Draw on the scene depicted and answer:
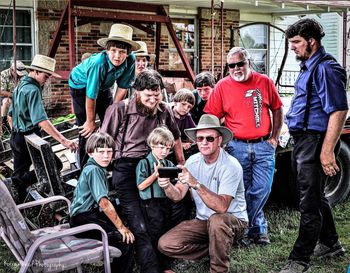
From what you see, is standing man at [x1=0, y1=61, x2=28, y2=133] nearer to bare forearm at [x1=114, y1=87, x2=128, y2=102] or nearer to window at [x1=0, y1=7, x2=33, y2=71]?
window at [x1=0, y1=7, x2=33, y2=71]

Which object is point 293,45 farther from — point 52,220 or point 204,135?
point 52,220

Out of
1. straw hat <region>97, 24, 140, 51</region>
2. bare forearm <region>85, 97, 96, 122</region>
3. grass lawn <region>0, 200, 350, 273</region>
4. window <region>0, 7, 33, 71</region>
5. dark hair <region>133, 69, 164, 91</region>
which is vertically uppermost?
window <region>0, 7, 33, 71</region>

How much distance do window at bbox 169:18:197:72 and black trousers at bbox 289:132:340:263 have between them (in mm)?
9198

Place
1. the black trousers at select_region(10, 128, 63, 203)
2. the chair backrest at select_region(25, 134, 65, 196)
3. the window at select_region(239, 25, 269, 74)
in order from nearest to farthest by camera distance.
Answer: the chair backrest at select_region(25, 134, 65, 196)
the black trousers at select_region(10, 128, 63, 203)
the window at select_region(239, 25, 269, 74)

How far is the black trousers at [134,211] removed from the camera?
4.28m

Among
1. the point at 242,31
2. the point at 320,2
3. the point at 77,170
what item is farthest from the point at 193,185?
the point at 242,31

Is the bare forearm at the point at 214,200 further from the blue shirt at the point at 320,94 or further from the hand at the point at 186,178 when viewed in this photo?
the blue shirt at the point at 320,94

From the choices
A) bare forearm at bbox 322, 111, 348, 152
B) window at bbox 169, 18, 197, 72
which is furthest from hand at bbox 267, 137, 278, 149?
window at bbox 169, 18, 197, 72

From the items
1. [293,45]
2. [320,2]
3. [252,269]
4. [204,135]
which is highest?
[320,2]

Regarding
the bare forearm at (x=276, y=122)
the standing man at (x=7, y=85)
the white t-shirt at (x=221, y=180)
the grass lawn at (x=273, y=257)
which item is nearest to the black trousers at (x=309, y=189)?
the grass lawn at (x=273, y=257)

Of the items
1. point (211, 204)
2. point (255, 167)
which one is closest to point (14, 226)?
point (211, 204)

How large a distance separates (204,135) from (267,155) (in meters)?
1.04

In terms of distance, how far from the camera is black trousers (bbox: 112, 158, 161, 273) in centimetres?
428

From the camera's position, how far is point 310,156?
4.41m
